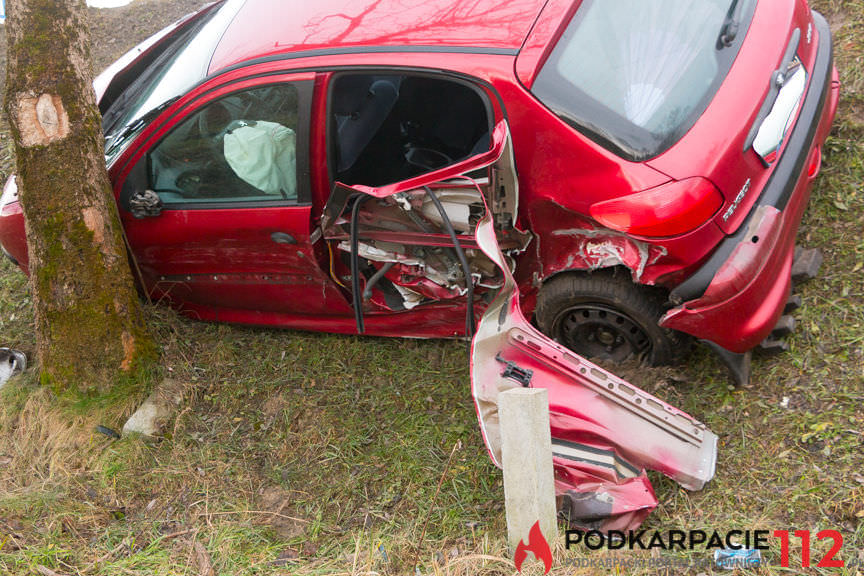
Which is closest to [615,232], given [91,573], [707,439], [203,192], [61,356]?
[707,439]

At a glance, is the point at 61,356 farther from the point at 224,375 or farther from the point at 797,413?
the point at 797,413

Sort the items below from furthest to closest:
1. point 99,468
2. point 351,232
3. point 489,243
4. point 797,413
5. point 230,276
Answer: point 230,276, point 99,468, point 351,232, point 797,413, point 489,243

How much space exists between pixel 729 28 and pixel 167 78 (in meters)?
2.79

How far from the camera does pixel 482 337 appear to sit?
112 inches

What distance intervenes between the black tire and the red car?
0.04 ft

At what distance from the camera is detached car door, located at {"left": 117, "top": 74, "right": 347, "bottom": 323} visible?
336 centimetres

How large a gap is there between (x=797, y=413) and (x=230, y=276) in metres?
2.84

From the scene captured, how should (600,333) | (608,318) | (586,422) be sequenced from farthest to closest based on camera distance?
(600,333) < (608,318) < (586,422)

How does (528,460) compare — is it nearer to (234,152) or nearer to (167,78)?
(234,152)

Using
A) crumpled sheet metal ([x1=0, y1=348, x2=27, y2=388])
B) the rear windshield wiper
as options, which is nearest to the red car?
the rear windshield wiper

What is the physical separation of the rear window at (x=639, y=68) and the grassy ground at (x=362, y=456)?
1108 mm

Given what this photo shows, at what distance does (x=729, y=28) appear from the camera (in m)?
2.91

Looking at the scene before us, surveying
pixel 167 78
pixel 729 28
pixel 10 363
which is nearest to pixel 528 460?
pixel 729 28

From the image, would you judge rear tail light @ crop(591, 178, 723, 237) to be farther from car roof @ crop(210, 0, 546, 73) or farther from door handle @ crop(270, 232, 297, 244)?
door handle @ crop(270, 232, 297, 244)
